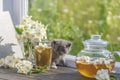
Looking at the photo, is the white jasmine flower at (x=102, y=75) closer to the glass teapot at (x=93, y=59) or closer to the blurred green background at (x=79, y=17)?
the glass teapot at (x=93, y=59)

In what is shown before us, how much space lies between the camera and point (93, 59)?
6.19 ft

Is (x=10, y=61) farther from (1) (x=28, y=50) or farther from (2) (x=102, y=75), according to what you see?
(2) (x=102, y=75)

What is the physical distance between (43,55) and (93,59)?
293 millimetres

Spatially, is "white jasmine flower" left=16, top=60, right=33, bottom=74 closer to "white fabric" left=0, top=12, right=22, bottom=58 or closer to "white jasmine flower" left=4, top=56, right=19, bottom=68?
"white jasmine flower" left=4, top=56, right=19, bottom=68

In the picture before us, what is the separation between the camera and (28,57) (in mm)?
2160

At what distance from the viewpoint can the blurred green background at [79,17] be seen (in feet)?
10.4

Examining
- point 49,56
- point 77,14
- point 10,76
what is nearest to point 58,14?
point 77,14

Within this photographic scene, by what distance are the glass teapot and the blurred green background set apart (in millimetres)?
959

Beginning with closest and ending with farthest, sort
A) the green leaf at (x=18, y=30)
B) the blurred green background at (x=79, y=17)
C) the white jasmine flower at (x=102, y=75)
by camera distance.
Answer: the white jasmine flower at (x=102, y=75)
the green leaf at (x=18, y=30)
the blurred green background at (x=79, y=17)

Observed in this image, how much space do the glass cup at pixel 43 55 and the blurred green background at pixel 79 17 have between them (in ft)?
2.88

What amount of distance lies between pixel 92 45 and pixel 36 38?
0.29 m

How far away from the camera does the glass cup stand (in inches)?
79.4

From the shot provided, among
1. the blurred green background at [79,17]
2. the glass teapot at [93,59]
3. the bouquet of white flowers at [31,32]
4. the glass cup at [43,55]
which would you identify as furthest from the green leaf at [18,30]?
the blurred green background at [79,17]

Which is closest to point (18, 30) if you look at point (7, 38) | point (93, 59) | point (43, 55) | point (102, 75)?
point (7, 38)
